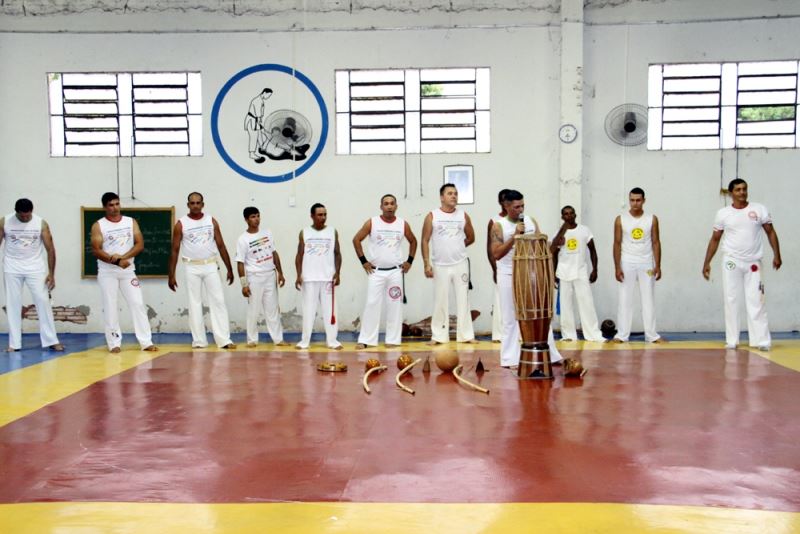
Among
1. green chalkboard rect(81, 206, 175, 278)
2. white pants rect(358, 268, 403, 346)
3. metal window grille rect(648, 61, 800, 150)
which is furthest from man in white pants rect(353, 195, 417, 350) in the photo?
metal window grille rect(648, 61, 800, 150)

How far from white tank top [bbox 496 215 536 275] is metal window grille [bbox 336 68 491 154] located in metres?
3.87

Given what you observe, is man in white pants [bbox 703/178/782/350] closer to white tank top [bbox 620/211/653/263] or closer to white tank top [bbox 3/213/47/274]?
white tank top [bbox 620/211/653/263]

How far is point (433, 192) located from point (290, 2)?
127 inches

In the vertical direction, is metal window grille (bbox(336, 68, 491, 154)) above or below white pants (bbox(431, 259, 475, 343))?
above

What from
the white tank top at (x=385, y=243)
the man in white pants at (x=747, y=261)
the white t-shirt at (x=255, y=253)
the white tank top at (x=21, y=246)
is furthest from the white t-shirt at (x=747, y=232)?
the white tank top at (x=21, y=246)

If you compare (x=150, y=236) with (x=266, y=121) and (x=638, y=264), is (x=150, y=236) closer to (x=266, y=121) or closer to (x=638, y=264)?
(x=266, y=121)

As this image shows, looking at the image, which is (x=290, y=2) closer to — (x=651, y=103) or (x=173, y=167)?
(x=173, y=167)

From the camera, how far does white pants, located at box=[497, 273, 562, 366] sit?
21.6 ft

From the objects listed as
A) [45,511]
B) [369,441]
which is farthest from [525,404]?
[45,511]

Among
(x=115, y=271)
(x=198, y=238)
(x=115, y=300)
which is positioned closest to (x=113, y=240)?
(x=115, y=271)

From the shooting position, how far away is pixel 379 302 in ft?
28.5

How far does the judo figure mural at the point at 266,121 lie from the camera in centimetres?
1037

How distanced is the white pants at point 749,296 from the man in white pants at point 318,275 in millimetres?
4238

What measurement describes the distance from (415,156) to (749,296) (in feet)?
14.9
